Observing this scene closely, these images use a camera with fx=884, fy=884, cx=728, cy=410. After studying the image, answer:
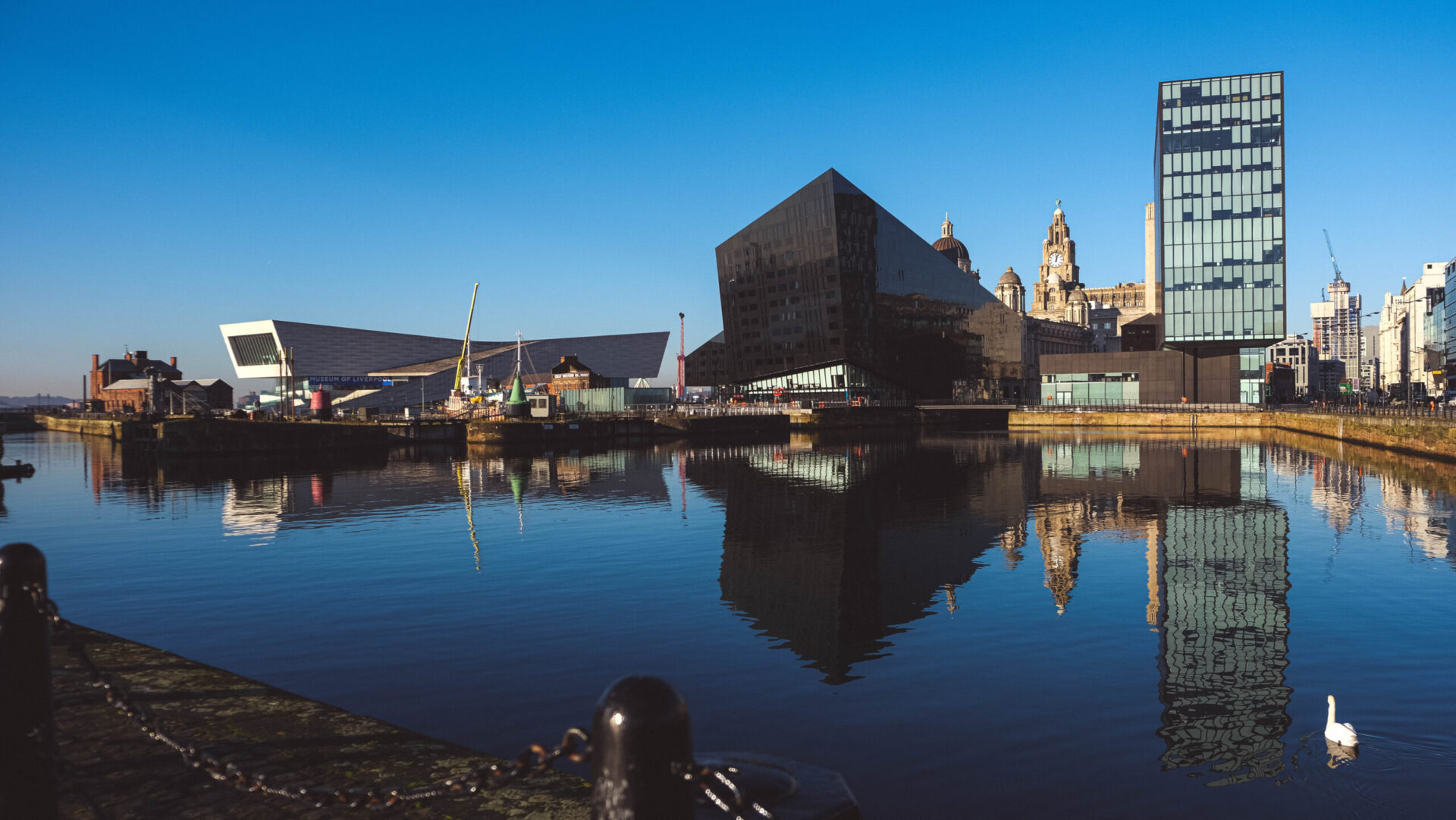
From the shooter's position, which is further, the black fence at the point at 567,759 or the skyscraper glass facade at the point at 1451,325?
the skyscraper glass facade at the point at 1451,325

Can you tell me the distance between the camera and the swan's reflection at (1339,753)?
429 inches

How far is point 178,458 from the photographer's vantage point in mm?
74875

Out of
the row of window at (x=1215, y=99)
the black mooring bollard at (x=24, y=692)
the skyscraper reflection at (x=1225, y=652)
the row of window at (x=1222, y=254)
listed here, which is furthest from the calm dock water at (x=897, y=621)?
the row of window at (x=1215, y=99)

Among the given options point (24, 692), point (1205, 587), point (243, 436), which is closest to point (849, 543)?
point (1205, 587)

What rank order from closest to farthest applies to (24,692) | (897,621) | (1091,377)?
(24,692), (897,621), (1091,377)

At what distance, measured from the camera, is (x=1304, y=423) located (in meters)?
84.9

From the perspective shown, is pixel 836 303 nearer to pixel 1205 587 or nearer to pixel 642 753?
pixel 1205 587

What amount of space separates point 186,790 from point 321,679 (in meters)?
7.60

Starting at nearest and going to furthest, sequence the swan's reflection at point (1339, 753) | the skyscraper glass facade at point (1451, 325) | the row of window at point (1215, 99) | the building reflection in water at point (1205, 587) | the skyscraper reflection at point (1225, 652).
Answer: the swan's reflection at point (1339, 753), the skyscraper reflection at point (1225, 652), the building reflection in water at point (1205, 587), the row of window at point (1215, 99), the skyscraper glass facade at point (1451, 325)

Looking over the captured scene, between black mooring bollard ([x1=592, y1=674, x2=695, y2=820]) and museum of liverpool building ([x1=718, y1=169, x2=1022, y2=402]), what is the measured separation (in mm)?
118049

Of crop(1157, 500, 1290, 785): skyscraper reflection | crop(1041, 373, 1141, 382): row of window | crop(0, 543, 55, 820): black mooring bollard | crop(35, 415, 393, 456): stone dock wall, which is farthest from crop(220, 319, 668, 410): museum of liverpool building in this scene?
crop(0, 543, 55, 820): black mooring bollard

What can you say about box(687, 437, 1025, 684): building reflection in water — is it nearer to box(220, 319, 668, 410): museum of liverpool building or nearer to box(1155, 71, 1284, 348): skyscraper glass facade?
box(1155, 71, 1284, 348): skyscraper glass facade

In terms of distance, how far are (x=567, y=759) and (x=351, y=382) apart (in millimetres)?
194681

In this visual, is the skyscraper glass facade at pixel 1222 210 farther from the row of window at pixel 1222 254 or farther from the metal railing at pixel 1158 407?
the metal railing at pixel 1158 407
